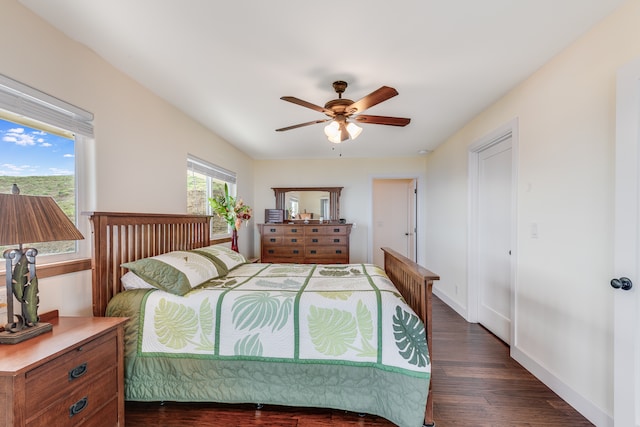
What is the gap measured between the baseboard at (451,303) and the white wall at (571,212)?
1.04 meters

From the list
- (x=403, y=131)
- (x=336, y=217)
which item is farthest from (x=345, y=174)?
(x=403, y=131)

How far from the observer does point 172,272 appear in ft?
6.38

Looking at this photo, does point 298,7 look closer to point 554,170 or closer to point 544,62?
point 544,62

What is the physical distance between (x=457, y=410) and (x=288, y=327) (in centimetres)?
124

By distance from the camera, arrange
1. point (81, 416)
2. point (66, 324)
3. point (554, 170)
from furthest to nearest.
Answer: point (554, 170)
point (66, 324)
point (81, 416)

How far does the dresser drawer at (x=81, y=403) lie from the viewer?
1.14 m

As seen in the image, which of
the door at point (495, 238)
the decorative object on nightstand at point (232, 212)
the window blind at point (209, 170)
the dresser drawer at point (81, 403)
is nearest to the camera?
the dresser drawer at point (81, 403)

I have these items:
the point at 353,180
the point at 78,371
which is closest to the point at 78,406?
the point at 78,371

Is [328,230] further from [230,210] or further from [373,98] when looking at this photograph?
[373,98]

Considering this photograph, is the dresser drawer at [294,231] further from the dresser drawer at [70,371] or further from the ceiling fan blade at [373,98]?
the dresser drawer at [70,371]

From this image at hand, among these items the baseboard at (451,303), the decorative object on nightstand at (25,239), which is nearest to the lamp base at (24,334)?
the decorative object on nightstand at (25,239)

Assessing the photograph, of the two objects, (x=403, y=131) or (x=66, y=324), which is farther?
(x=403, y=131)

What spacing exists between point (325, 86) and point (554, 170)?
1.86 m

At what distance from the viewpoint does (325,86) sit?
7.88 feet
